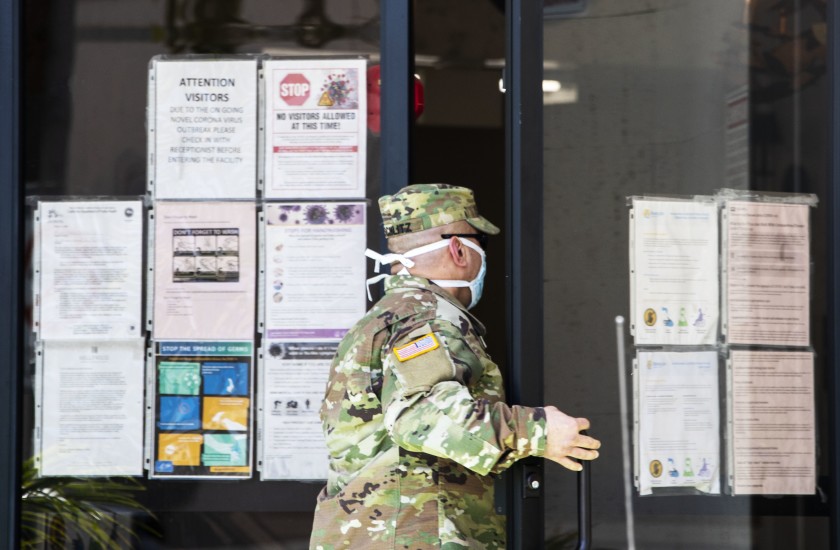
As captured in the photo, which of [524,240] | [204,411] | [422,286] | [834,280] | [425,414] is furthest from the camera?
[204,411]

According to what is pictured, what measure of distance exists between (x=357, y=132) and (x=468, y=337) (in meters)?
1.12

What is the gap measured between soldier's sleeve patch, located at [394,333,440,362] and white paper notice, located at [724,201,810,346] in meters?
1.35

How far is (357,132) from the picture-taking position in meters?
3.51

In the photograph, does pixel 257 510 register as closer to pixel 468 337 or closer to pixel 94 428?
pixel 94 428

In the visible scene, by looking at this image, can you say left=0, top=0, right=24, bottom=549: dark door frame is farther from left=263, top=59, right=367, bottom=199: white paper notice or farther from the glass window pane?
Answer: left=263, top=59, right=367, bottom=199: white paper notice

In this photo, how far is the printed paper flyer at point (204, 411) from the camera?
137 inches

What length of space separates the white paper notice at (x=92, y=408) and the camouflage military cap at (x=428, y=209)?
3.78ft

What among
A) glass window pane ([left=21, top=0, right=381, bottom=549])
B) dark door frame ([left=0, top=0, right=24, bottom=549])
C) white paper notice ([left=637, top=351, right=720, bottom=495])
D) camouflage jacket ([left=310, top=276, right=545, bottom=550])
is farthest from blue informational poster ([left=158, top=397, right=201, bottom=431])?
white paper notice ([left=637, top=351, right=720, bottom=495])

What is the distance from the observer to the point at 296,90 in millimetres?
3535

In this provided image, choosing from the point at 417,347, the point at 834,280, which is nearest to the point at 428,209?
the point at 417,347

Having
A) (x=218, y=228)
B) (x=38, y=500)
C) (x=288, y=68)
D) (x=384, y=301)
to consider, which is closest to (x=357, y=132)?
(x=288, y=68)

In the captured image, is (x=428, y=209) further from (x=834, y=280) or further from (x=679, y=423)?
(x=834, y=280)

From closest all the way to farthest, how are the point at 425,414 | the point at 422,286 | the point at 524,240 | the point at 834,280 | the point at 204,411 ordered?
the point at 425,414
the point at 524,240
the point at 422,286
the point at 834,280
the point at 204,411

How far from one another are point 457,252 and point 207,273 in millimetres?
1073
